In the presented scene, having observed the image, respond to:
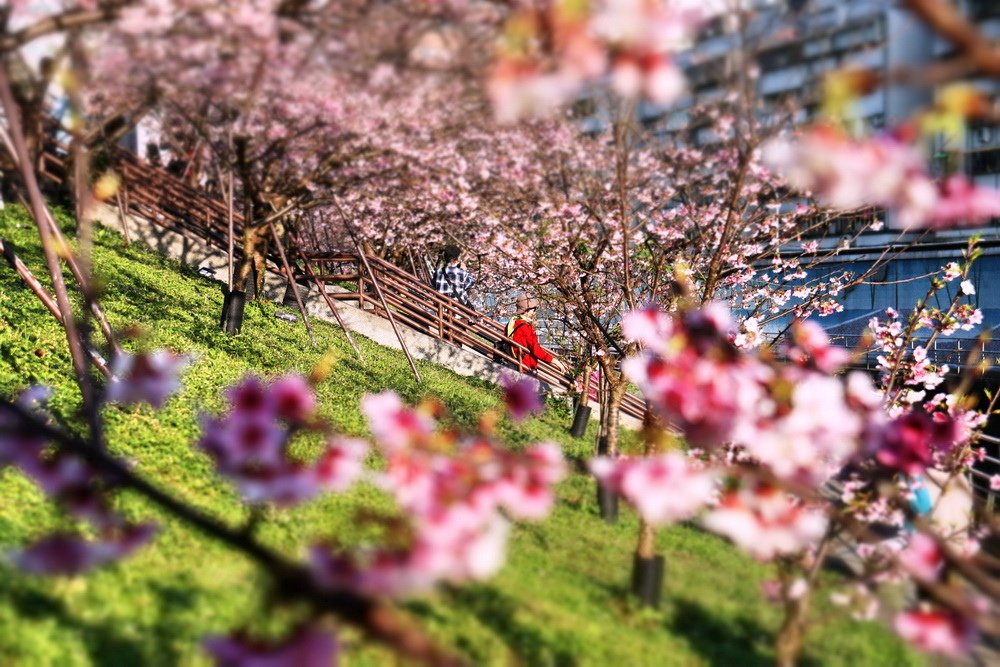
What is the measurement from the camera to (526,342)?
46.2 ft

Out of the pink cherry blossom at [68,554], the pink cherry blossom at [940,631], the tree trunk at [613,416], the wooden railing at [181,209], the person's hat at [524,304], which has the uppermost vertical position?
the person's hat at [524,304]

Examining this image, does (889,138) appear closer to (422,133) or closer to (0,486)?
(422,133)

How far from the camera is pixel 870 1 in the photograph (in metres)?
3.33

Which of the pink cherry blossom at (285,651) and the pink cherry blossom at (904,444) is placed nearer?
the pink cherry blossom at (285,651)

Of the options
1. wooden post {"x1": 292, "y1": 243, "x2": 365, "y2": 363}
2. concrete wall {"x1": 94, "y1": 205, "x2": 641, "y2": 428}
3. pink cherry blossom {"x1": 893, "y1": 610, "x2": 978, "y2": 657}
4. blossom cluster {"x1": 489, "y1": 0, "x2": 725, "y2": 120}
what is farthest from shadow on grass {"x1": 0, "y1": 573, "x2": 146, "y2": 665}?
concrete wall {"x1": 94, "y1": 205, "x2": 641, "y2": 428}

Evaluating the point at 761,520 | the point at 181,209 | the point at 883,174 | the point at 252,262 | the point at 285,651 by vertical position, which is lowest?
the point at 285,651

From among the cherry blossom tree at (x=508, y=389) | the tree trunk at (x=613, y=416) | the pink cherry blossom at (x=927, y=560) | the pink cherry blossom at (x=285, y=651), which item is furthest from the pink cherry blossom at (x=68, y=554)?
the tree trunk at (x=613, y=416)

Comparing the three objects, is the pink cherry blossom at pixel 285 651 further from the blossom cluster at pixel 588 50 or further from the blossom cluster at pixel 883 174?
the blossom cluster at pixel 883 174

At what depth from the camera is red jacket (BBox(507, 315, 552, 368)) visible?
45.9 ft

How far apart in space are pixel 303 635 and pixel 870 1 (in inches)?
119

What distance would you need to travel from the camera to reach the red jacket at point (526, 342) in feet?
45.9

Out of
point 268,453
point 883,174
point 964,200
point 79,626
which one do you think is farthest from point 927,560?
point 79,626

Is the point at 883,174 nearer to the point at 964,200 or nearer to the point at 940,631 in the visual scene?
the point at 964,200

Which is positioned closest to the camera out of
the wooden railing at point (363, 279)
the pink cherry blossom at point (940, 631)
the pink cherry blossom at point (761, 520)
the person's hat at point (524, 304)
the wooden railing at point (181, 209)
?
the pink cherry blossom at point (761, 520)
